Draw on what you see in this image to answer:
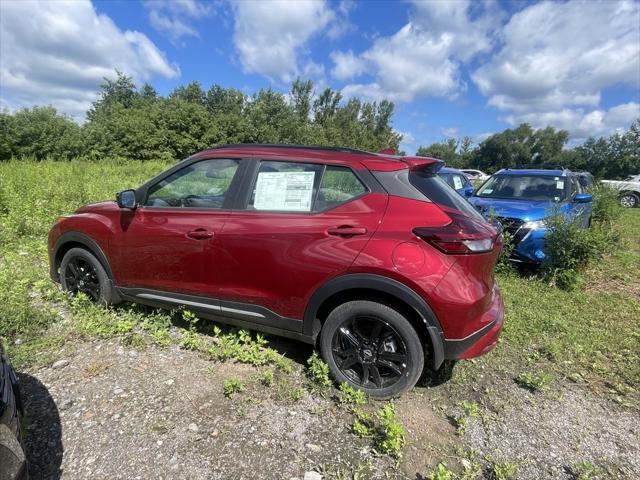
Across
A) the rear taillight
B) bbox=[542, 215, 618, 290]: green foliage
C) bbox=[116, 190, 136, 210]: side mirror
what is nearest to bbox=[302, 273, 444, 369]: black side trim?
the rear taillight

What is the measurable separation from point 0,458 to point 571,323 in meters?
5.09

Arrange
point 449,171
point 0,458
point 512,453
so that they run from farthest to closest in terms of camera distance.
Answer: point 449,171
point 512,453
point 0,458

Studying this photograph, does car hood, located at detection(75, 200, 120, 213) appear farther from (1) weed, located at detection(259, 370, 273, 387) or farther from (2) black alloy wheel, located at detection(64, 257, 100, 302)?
(1) weed, located at detection(259, 370, 273, 387)

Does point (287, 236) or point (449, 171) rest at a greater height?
point (449, 171)

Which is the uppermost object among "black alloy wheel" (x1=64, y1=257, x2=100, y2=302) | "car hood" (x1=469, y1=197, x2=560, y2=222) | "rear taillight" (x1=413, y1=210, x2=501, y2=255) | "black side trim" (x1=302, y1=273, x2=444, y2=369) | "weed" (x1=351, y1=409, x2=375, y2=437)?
"car hood" (x1=469, y1=197, x2=560, y2=222)

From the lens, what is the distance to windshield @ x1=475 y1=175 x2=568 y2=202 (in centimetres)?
727

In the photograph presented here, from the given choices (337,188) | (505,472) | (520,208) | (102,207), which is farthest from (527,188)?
(102,207)

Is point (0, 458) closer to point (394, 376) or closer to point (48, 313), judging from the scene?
point (394, 376)

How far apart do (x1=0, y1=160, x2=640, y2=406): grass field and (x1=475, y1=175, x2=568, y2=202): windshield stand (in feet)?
4.66

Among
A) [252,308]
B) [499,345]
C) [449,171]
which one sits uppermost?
[449,171]

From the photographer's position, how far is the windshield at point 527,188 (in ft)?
23.8

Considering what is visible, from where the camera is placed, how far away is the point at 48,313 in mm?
3885

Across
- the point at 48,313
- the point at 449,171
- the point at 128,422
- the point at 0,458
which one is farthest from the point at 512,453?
the point at 449,171

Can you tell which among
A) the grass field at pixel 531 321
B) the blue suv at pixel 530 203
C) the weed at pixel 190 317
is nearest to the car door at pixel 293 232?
the weed at pixel 190 317
